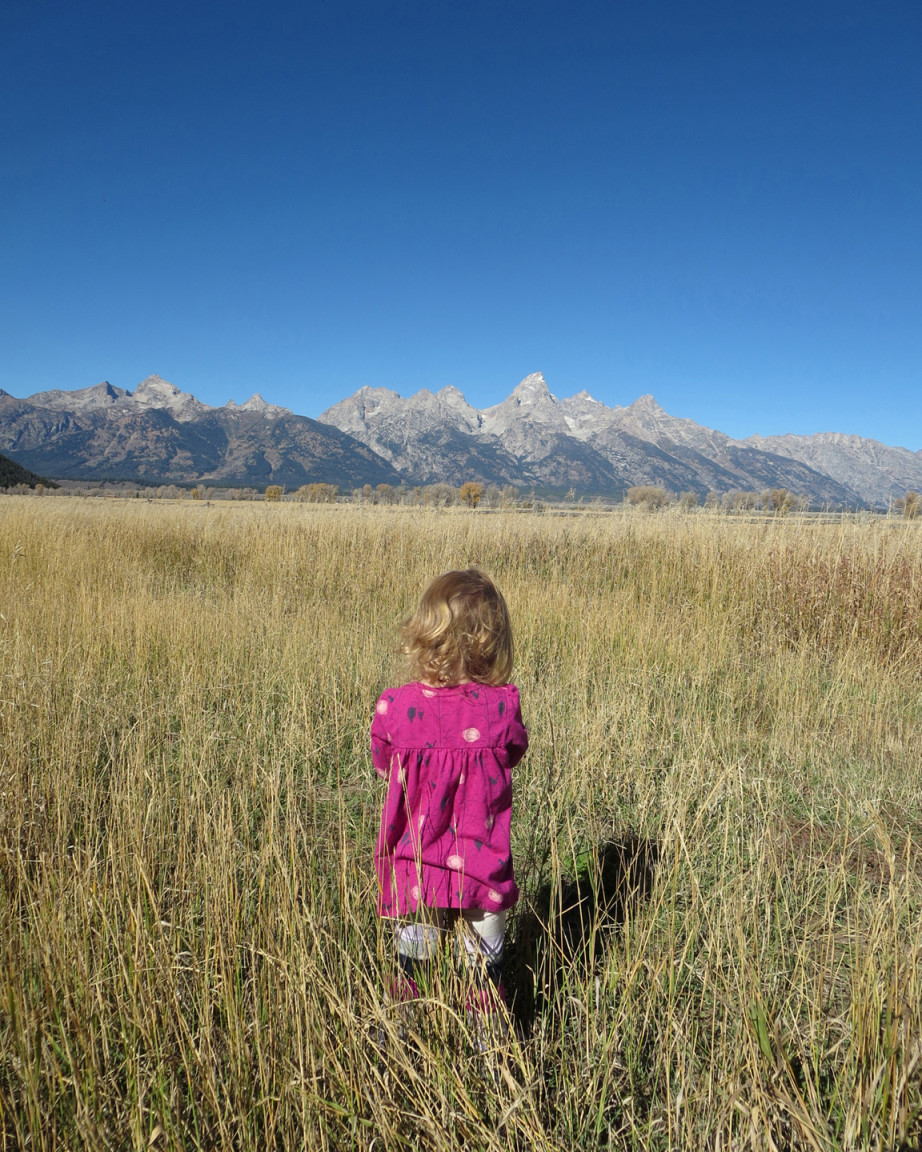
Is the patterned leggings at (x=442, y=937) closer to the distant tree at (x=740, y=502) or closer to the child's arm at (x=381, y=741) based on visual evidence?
the child's arm at (x=381, y=741)

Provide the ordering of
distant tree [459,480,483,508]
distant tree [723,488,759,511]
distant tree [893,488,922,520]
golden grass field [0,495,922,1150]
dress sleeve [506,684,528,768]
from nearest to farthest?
1. golden grass field [0,495,922,1150]
2. dress sleeve [506,684,528,768]
3. distant tree [893,488,922,520]
4. distant tree [723,488,759,511]
5. distant tree [459,480,483,508]

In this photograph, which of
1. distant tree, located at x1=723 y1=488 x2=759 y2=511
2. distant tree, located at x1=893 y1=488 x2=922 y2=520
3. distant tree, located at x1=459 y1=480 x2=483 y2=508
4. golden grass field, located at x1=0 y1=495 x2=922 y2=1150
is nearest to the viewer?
golden grass field, located at x1=0 y1=495 x2=922 y2=1150

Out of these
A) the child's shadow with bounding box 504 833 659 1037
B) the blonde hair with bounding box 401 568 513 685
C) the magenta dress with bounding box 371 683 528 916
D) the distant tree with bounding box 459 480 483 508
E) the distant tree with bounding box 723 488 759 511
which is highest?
the distant tree with bounding box 459 480 483 508

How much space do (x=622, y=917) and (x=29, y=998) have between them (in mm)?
1429

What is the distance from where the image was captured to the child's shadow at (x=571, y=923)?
1.42m

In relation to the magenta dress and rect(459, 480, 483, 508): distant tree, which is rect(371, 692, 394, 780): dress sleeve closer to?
the magenta dress

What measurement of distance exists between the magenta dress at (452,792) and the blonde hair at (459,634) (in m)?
0.04

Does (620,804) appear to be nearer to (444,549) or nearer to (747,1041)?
(747,1041)

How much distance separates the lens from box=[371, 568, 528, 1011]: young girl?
53.2 inches

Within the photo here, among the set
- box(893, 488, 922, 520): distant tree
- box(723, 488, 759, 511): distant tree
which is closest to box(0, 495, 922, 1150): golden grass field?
box(893, 488, 922, 520): distant tree

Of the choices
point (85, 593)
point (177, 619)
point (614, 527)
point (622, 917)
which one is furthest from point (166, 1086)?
point (614, 527)

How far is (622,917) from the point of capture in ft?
5.94

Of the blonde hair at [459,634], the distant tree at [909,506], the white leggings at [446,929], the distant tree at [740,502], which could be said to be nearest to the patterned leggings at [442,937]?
the white leggings at [446,929]

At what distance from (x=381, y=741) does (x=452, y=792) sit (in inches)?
7.7
